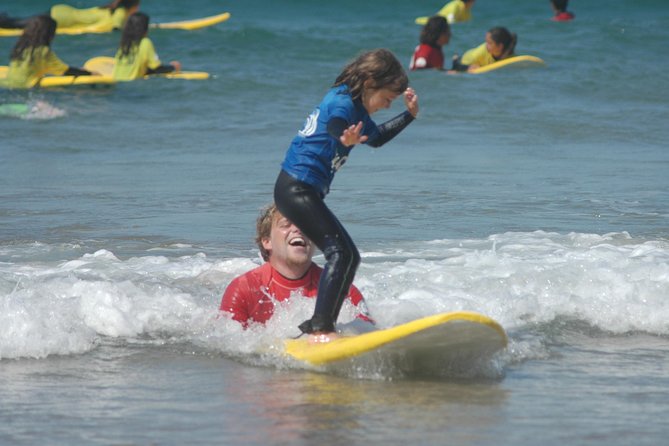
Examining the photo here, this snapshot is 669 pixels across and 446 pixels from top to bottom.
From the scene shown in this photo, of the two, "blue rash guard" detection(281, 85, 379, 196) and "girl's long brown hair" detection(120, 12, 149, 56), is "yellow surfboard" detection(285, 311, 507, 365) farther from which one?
"girl's long brown hair" detection(120, 12, 149, 56)

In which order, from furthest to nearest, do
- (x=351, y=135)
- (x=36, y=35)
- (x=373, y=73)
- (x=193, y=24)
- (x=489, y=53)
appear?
(x=193, y=24)
(x=489, y=53)
(x=36, y=35)
(x=373, y=73)
(x=351, y=135)

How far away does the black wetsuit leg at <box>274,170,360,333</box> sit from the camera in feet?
17.3

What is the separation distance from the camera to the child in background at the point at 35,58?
57.1ft

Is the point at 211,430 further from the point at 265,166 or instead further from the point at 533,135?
the point at 533,135

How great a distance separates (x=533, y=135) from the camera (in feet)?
49.0

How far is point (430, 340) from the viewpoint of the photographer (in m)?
5.11

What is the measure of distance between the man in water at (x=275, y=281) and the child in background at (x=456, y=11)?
732 inches

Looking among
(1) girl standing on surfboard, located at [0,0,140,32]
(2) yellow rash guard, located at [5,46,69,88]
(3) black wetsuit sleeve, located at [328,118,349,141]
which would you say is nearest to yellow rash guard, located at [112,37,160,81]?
(2) yellow rash guard, located at [5,46,69,88]

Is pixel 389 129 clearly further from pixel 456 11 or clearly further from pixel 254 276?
pixel 456 11

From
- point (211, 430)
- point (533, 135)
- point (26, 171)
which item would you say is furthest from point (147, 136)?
point (211, 430)

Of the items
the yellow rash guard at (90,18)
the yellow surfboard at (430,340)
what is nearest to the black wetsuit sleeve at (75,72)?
the yellow rash guard at (90,18)

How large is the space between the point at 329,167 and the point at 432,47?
567 inches

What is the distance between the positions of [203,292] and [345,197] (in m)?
3.54

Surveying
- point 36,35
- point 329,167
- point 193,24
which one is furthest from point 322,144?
point 193,24
